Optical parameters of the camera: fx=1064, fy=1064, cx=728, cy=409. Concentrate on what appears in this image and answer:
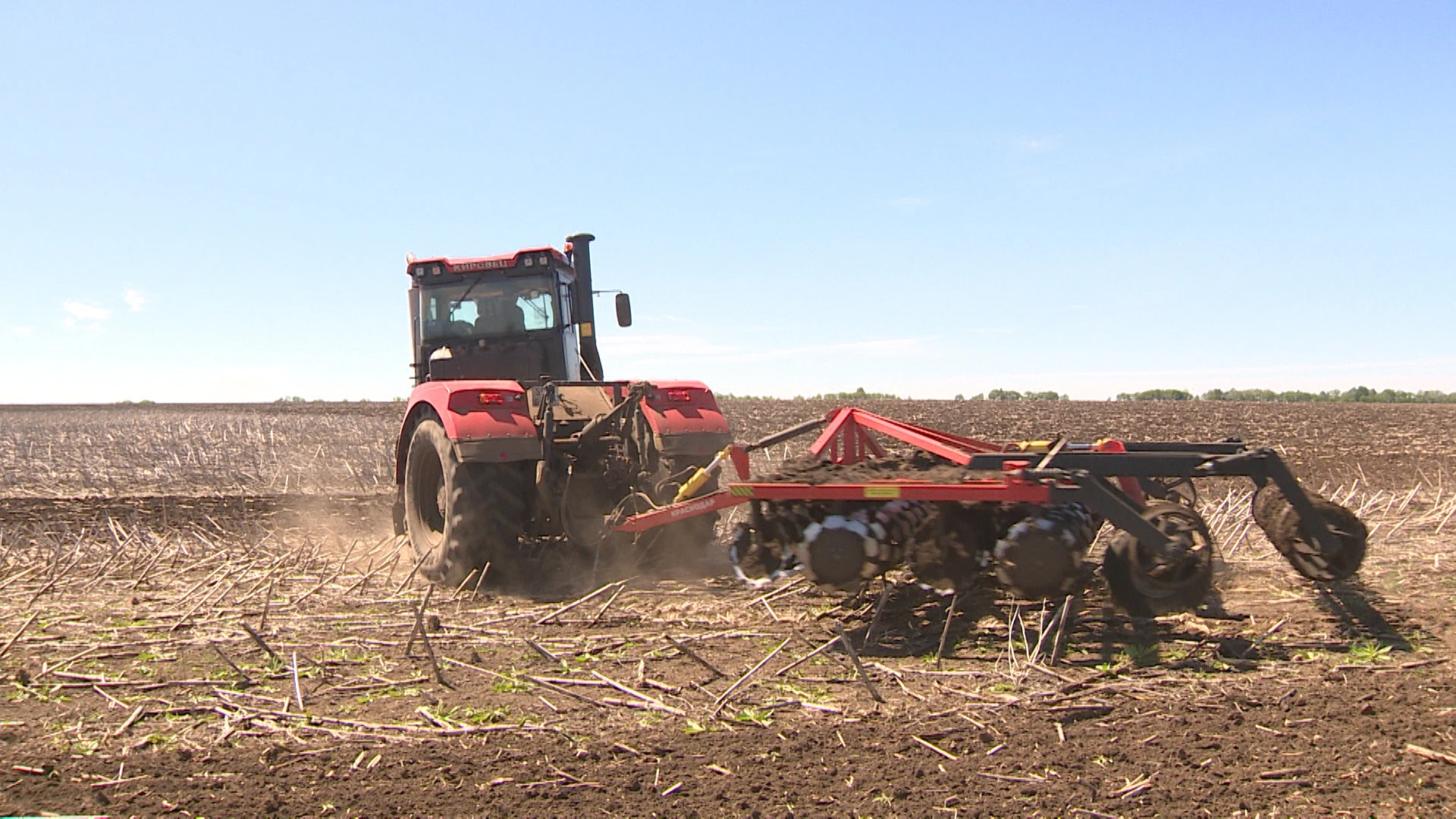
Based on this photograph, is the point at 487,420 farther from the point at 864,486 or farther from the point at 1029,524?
the point at 1029,524

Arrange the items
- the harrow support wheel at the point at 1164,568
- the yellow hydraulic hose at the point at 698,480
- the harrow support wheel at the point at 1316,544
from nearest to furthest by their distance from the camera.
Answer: the harrow support wheel at the point at 1164,568 < the harrow support wheel at the point at 1316,544 < the yellow hydraulic hose at the point at 698,480

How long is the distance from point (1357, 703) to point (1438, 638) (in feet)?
3.97

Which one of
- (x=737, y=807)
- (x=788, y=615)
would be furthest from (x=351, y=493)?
(x=737, y=807)

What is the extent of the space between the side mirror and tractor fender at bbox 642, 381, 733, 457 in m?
1.13

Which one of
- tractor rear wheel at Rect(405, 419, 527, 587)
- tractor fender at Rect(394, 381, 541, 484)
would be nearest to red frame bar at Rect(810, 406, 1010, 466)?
tractor fender at Rect(394, 381, 541, 484)

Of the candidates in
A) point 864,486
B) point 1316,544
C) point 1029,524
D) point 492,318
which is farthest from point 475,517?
point 1316,544

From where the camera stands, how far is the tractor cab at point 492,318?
24.5ft

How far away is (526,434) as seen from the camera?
595 centimetres

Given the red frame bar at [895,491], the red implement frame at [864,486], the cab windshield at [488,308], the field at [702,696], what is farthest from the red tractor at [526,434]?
the red frame bar at [895,491]

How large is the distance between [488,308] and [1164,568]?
4885 mm

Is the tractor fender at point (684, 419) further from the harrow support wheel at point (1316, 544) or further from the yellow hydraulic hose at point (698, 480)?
the harrow support wheel at point (1316, 544)

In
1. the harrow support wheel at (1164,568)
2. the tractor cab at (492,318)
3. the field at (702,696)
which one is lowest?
the field at (702,696)

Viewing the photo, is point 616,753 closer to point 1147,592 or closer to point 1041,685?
point 1041,685

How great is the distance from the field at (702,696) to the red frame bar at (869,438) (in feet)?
2.42
